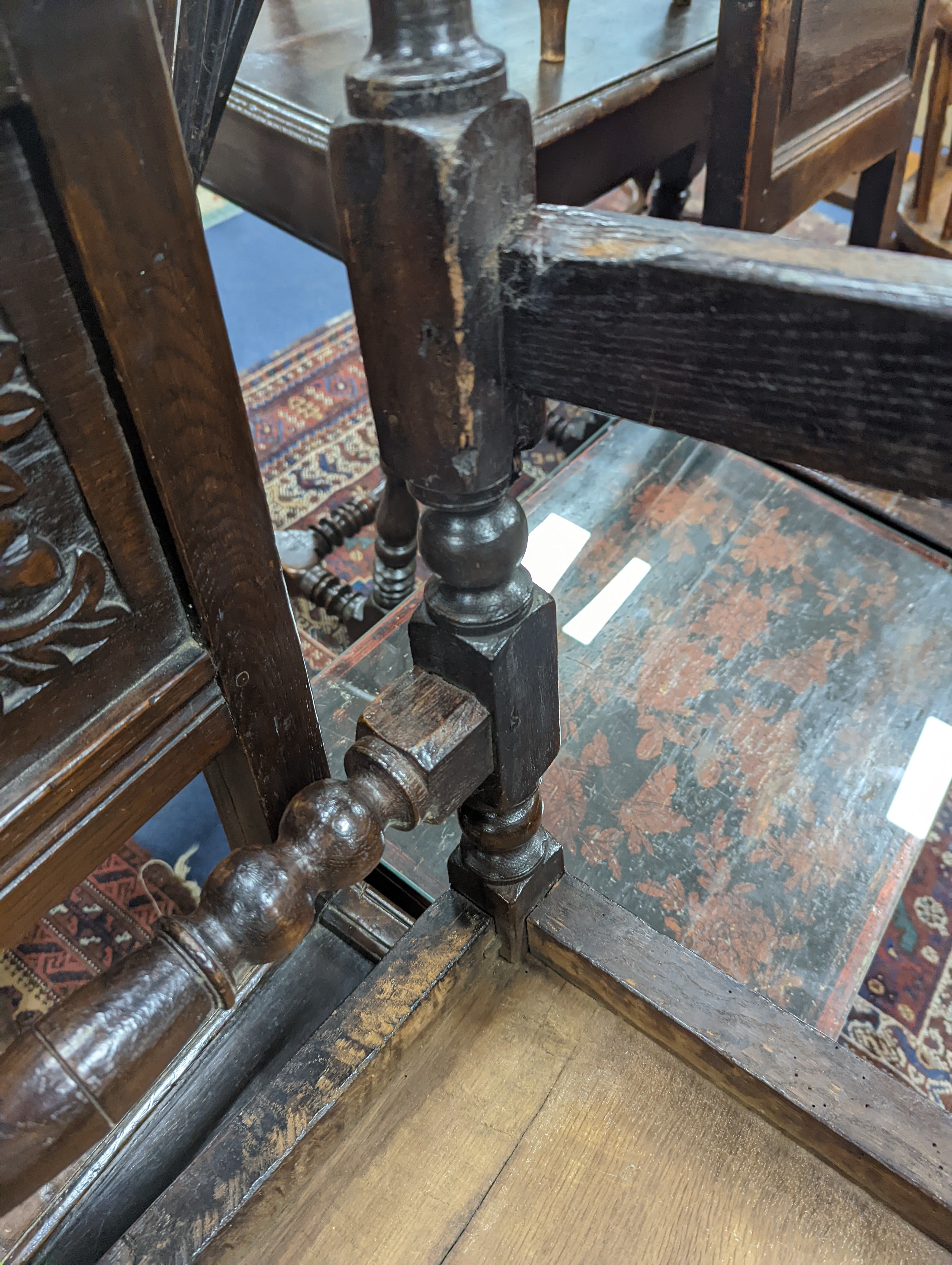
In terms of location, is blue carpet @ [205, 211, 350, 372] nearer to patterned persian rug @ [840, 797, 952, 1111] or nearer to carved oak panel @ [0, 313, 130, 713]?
patterned persian rug @ [840, 797, 952, 1111]

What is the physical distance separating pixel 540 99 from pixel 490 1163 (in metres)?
1.24

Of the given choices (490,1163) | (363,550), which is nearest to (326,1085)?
(490,1163)

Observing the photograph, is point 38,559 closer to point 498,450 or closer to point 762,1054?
point 498,450

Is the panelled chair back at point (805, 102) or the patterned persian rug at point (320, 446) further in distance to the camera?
the patterned persian rug at point (320, 446)

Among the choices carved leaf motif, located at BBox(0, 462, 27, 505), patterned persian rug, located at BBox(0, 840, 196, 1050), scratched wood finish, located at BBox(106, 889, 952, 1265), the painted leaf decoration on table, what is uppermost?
carved leaf motif, located at BBox(0, 462, 27, 505)

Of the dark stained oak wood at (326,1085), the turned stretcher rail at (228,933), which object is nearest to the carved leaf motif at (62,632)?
the turned stretcher rail at (228,933)

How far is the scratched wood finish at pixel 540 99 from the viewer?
1146 millimetres

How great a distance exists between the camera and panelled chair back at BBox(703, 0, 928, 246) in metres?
1.04

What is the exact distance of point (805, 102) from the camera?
1.19 metres

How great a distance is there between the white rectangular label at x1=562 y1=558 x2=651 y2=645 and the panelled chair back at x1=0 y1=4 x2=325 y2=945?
26.7 inches

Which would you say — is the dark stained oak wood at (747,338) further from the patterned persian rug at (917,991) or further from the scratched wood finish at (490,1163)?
the patterned persian rug at (917,991)

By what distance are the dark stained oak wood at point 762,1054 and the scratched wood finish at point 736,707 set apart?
20 centimetres

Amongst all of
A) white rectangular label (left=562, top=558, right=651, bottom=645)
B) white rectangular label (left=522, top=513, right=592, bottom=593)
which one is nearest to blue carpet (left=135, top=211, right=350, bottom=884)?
white rectangular label (left=522, top=513, right=592, bottom=593)

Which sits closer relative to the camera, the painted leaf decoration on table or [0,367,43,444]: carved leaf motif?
[0,367,43,444]: carved leaf motif
